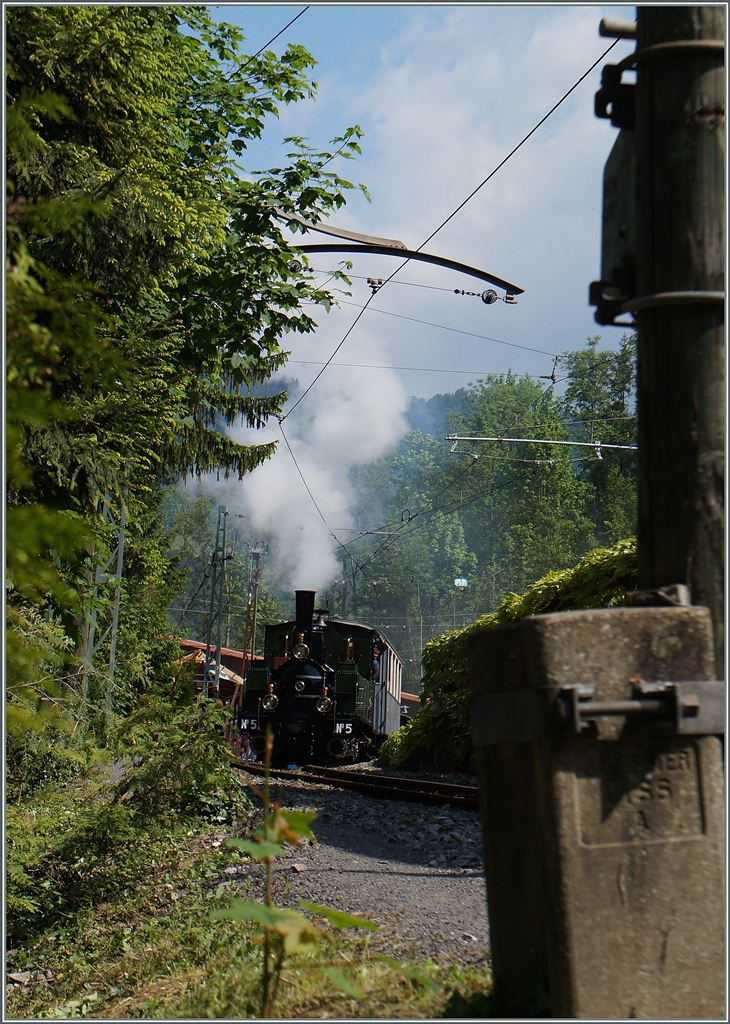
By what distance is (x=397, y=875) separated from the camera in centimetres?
597

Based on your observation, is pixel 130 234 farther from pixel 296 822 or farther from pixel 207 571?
pixel 207 571

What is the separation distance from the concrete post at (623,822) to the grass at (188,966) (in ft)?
1.77

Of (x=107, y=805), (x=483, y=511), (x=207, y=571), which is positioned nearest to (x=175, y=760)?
(x=107, y=805)

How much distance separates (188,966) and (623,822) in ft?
9.81

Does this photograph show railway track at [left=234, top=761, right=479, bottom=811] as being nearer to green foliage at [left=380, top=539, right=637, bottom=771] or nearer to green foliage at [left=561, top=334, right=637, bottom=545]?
green foliage at [left=380, top=539, right=637, bottom=771]

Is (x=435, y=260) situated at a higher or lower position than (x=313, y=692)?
higher

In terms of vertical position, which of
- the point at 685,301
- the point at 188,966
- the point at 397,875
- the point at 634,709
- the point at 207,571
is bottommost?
the point at 397,875

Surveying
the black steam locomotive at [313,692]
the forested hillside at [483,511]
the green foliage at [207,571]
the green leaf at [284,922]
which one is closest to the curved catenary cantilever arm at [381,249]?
the green leaf at [284,922]

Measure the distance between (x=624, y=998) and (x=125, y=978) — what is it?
3.28 metres

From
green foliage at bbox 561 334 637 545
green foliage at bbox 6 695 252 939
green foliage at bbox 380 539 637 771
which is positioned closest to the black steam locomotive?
green foliage at bbox 380 539 637 771

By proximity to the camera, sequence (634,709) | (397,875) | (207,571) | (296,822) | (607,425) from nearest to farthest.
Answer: (634,709), (296,822), (397,875), (607,425), (207,571)

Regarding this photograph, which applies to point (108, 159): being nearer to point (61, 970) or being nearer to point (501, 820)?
point (61, 970)

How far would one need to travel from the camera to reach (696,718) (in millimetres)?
2232

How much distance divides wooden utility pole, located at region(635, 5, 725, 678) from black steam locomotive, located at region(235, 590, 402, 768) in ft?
54.4
